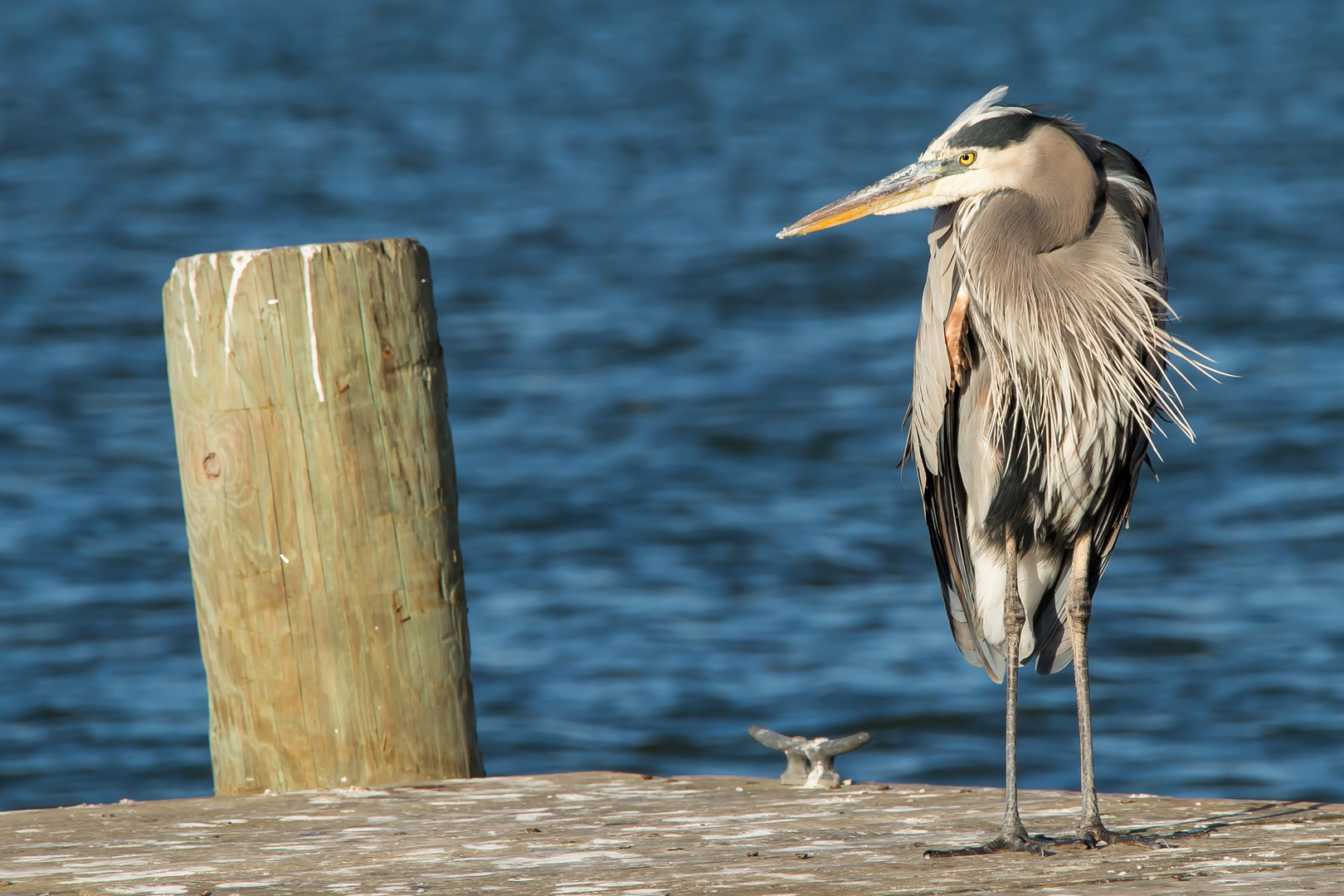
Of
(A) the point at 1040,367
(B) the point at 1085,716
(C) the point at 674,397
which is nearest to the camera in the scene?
(B) the point at 1085,716

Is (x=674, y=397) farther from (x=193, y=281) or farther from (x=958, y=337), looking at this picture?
(x=193, y=281)

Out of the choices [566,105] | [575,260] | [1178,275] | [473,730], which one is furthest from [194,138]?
[473,730]

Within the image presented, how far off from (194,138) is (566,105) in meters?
5.48

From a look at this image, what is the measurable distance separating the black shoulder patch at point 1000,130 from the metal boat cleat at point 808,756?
153cm

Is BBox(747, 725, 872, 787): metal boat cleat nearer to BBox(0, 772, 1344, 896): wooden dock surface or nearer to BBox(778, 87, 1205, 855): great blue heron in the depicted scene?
BBox(0, 772, 1344, 896): wooden dock surface

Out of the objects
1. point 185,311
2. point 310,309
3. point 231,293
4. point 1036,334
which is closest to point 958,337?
point 1036,334

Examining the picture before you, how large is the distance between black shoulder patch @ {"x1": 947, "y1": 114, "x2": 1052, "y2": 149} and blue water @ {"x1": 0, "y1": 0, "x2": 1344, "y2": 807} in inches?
167

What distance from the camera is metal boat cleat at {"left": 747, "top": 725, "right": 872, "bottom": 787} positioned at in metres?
4.36

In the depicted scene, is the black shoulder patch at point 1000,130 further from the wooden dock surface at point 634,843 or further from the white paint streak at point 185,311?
the white paint streak at point 185,311

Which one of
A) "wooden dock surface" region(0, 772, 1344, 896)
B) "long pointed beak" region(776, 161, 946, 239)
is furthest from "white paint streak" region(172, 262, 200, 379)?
"long pointed beak" region(776, 161, 946, 239)

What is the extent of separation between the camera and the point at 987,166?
4039 mm

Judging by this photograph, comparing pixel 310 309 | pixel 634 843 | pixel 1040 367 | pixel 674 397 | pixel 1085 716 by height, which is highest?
pixel 674 397

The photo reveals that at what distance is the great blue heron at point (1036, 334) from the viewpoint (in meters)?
4.00

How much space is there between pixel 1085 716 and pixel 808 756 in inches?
30.3
